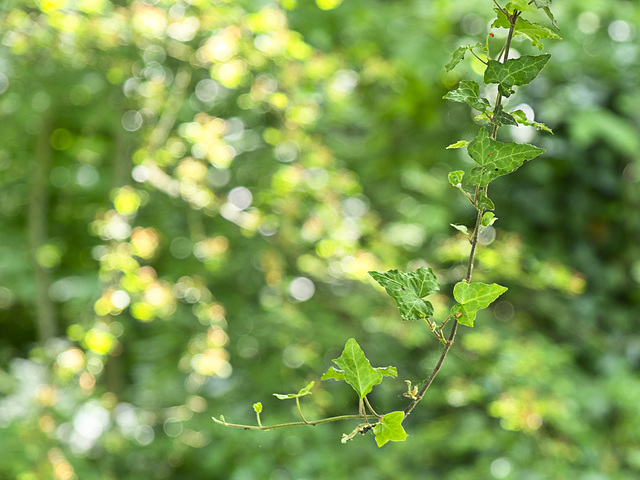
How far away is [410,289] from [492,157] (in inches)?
3.2

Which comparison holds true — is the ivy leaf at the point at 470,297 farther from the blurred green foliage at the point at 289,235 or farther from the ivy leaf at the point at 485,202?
the blurred green foliage at the point at 289,235

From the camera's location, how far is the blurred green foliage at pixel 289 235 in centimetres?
141

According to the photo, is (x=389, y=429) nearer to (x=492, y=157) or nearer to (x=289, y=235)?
(x=492, y=157)

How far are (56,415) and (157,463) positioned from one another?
1.32ft

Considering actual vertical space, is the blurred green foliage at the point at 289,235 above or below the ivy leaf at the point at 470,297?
below

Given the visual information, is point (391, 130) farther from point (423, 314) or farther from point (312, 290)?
point (423, 314)

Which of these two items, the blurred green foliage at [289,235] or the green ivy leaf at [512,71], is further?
the blurred green foliage at [289,235]

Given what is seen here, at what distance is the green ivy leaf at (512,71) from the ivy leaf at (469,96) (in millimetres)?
10

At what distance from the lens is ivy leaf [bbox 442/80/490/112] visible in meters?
0.34

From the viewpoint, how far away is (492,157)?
1.14 feet

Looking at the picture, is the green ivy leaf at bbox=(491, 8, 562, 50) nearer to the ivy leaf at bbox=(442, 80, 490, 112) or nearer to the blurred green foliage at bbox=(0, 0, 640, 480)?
the ivy leaf at bbox=(442, 80, 490, 112)

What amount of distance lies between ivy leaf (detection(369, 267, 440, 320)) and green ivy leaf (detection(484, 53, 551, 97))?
0.34 feet

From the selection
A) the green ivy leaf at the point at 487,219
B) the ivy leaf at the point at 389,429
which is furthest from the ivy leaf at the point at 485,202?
the ivy leaf at the point at 389,429

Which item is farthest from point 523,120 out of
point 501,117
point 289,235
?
point 289,235
